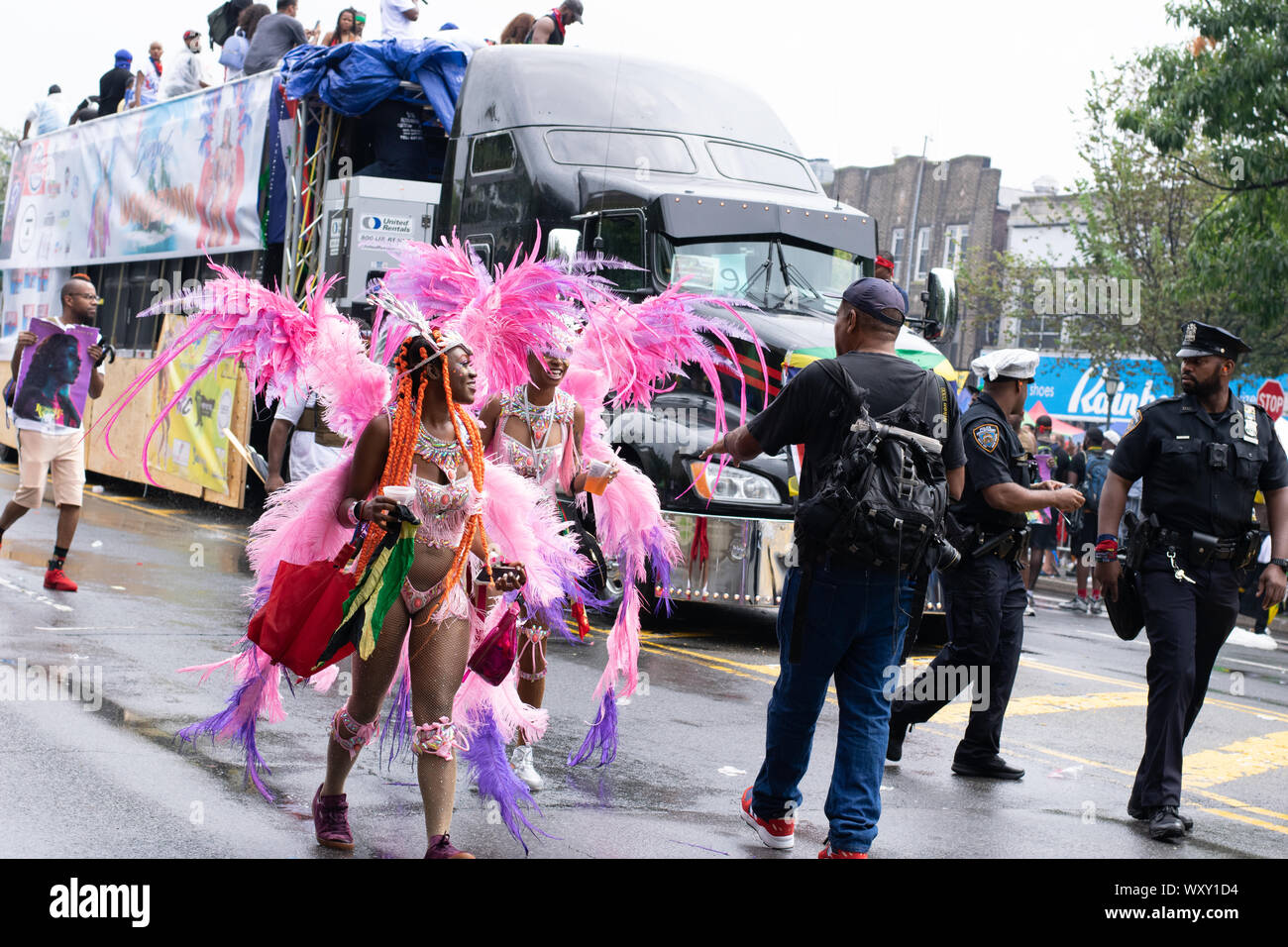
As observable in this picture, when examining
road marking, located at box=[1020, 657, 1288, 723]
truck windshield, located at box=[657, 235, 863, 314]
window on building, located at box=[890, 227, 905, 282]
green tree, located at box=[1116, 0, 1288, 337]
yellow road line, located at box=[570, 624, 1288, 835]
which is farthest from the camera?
window on building, located at box=[890, 227, 905, 282]

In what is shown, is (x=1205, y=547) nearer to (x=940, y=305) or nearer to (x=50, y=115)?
(x=940, y=305)

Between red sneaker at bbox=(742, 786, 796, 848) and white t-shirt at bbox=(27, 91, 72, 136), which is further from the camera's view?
white t-shirt at bbox=(27, 91, 72, 136)

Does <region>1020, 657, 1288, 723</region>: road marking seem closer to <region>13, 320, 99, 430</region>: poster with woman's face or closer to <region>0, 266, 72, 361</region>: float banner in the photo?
<region>13, 320, 99, 430</region>: poster with woman's face

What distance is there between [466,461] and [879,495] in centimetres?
139

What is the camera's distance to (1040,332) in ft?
111

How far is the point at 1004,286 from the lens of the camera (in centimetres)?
3312

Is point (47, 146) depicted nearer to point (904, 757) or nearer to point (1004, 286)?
point (904, 757)

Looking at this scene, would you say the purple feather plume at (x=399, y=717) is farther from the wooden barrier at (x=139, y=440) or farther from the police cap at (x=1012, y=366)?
the wooden barrier at (x=139, y=440)

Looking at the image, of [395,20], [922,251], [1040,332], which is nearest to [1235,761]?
[395,20]

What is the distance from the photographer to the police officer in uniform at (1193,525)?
6062 millimetres

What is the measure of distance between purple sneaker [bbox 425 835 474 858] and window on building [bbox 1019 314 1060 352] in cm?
2667

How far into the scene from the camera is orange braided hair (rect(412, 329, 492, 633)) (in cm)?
468

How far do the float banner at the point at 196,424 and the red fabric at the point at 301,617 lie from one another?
10095 millimetres

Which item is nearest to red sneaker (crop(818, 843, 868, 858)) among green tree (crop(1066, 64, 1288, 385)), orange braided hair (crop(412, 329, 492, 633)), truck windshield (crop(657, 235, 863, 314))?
orange braided hair (crop(412, 329, 492, 633))
